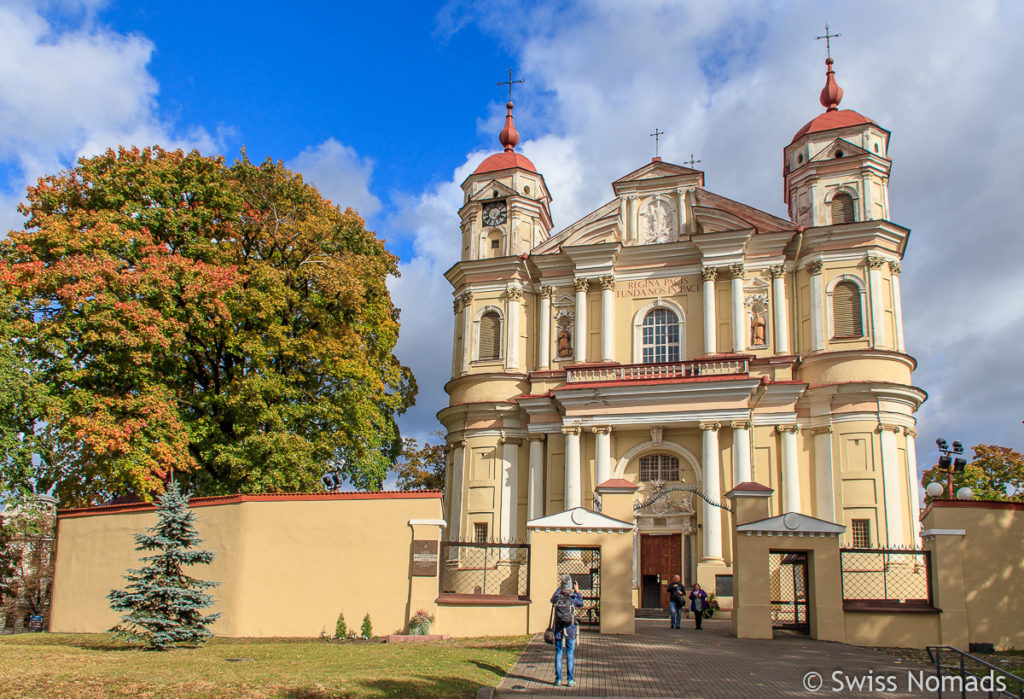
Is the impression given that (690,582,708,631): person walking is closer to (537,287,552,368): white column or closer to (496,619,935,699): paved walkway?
(496,619,935,699): paved walkway

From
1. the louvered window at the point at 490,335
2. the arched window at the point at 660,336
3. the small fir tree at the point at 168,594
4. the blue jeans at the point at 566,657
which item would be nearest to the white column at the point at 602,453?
the arched window at the point at 660,336

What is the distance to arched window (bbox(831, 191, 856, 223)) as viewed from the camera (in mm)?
31094

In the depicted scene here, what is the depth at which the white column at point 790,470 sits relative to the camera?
91.6 feet

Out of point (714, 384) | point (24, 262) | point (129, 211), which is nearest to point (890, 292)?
point (714, 384)

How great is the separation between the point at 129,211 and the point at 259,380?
6201 mm

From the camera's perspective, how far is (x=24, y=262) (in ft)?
75.6

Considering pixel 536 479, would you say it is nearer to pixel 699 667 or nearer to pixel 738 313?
pixel 738 313

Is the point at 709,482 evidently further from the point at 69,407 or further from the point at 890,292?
the point at 69,407

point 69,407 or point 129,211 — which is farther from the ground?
point 129,211

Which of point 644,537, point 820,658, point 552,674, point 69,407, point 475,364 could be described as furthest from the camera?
point 475,364

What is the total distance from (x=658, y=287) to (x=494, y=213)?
25.4 ft

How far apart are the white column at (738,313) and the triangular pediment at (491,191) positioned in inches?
388

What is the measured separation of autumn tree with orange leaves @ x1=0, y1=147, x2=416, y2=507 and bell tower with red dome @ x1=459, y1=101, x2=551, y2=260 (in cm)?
596

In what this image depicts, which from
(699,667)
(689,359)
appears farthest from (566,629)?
(689,359)
